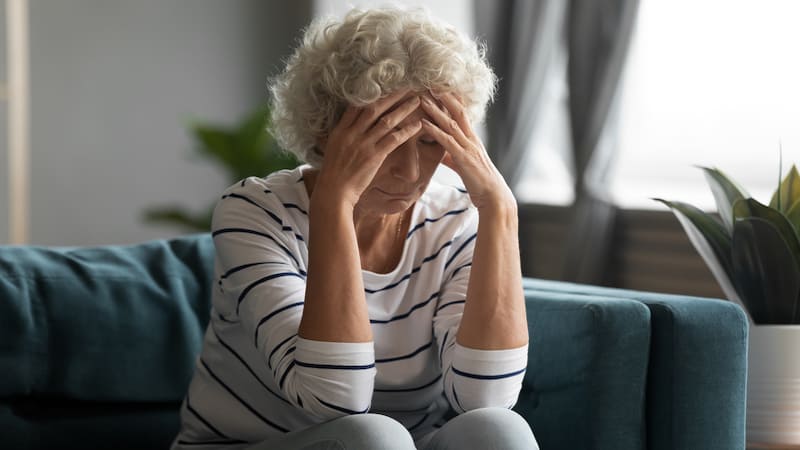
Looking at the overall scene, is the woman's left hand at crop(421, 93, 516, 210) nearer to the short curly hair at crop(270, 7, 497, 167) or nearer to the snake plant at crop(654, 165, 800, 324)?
the short curly hair at crop(270, 7, 497, 167)

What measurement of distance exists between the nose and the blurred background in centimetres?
150

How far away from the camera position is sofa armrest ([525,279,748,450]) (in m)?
1.64

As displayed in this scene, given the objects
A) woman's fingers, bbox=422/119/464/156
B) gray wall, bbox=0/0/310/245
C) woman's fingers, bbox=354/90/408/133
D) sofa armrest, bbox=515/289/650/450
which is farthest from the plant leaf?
gray wall, bbox=0/0/310/245

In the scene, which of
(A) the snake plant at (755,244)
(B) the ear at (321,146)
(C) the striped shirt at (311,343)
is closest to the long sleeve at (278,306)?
(C) the striped shirt at (311,343)

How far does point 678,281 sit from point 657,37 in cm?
87

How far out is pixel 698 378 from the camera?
1.65m

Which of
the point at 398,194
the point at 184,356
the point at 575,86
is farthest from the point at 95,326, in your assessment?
the point at 575,86

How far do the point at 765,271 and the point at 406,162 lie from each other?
685 mm

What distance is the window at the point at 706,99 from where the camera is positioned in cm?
316

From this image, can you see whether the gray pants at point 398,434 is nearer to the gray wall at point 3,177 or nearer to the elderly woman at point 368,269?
the elderly woman at point 368,269

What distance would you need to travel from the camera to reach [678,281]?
3.34 m

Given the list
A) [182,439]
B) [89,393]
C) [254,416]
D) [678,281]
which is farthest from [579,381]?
[678,281]

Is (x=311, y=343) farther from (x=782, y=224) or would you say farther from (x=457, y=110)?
(x=782, y=224)

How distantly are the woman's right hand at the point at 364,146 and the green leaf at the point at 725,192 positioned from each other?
0.63 m
